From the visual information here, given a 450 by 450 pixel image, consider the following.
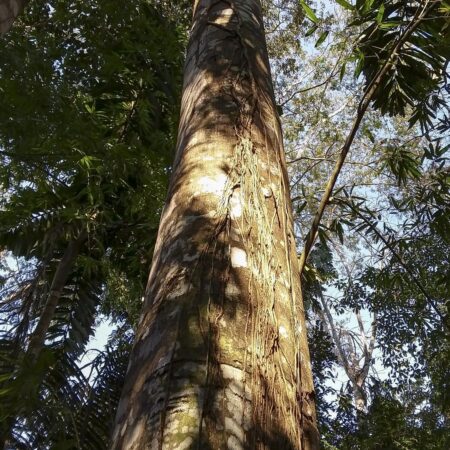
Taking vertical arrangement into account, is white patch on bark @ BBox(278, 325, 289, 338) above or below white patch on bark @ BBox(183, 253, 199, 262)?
below

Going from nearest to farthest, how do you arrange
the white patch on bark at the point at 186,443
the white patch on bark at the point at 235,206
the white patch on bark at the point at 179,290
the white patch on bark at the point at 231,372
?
1. the white patch on bark at the point at 186,443
2. the white patch on bark at the point at 231,372
3. the white patch on bark at the point at 179,290
4. the white patch on bark at the point at 235,206

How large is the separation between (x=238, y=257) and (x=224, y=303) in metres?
0.14

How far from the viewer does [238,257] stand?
47.1 inches

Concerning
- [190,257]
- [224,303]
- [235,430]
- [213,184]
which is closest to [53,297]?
[213,184]

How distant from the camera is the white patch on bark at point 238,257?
46.6 inches

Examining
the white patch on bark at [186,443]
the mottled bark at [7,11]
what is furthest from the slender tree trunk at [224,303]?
the mottled bark at [7,11]

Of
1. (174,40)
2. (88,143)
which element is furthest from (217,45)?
(174,40)

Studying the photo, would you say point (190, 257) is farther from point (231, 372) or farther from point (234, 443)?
point (234, 443)

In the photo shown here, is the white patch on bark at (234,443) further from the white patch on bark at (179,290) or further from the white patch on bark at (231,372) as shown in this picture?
the white patch on bark at (179,290)

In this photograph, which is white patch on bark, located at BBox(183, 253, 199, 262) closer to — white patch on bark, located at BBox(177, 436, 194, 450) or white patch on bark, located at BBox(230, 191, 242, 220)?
white patch on bark, located at BBox(230, 191, 242, 220)

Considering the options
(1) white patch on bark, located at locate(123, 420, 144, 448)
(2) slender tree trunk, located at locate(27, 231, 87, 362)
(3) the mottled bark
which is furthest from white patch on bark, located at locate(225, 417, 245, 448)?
(2) slender tree trunk, located at locate(27, 231, 87, 362)

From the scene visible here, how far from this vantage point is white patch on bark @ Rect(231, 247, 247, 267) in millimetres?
1184

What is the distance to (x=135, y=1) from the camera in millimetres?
3797

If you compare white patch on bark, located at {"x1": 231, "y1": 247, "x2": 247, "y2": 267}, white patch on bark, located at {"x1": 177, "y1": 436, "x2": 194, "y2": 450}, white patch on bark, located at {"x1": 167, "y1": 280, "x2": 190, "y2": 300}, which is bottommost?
white patch on bark, located at {"x1": 177, "y1": 436, "x2": 194, "y2": 450}
